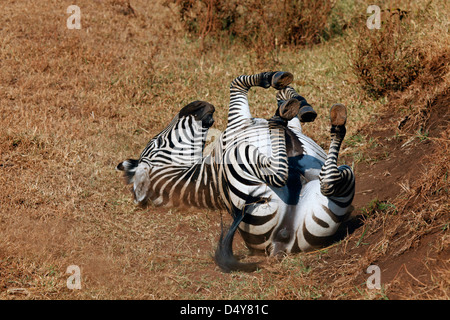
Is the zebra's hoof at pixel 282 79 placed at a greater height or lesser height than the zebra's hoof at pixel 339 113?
greater

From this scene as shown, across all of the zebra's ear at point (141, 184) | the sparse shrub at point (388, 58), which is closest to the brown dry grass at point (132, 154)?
the zebra's ear at point (141, 184)

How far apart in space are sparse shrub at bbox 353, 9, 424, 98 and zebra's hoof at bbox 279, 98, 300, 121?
286 centimetres

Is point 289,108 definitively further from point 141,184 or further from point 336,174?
point 141,184

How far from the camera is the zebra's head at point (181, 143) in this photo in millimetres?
5426

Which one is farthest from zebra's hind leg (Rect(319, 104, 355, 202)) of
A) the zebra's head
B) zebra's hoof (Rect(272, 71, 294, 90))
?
the zebra's head

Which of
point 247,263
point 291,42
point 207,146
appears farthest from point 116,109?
point 247,263

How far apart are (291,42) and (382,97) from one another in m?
2.29

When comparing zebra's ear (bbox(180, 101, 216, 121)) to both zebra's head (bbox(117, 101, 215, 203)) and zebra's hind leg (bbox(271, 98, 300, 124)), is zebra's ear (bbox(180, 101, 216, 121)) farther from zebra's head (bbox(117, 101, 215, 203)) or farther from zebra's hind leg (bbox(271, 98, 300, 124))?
zebra's hind leg (bbox(271, 98, 300, 124))

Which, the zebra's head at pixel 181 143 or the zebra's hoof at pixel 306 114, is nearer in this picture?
the zebra's hoof at pixel 306 114

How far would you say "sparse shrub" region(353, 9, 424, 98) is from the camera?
632cm

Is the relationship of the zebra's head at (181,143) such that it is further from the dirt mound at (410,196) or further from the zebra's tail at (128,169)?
the dirt mound at (410,196)

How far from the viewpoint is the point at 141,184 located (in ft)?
16.8

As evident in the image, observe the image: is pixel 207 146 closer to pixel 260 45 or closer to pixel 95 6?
pixel 260 45

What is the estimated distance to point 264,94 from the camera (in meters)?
7.20
